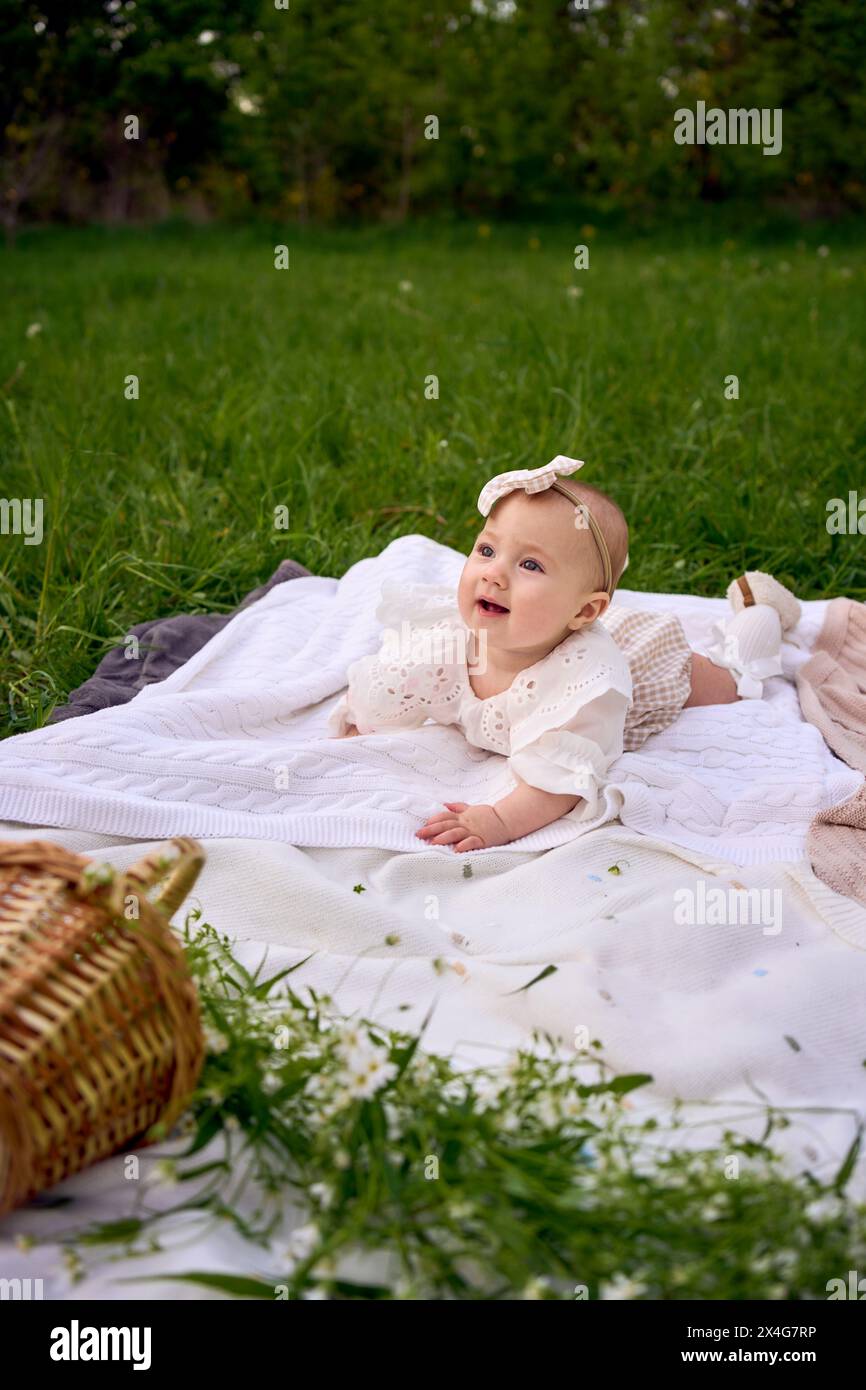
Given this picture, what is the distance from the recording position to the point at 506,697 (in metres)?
2.96

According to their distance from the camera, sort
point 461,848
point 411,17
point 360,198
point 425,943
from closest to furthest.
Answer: point 425,943 < point 461,848 < point 411,17 < point 360,198

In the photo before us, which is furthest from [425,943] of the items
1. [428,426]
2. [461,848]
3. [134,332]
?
[134,332]

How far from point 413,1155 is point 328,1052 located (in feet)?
0.66

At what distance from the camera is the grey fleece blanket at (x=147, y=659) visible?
3.29 m

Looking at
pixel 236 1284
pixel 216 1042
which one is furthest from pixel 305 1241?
pixel 216 1042

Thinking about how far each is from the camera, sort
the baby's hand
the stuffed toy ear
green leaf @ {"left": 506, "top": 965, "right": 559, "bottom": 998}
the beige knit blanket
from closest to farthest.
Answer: green leaf @ {"left": 506, "top": 965, "right": 559, "bottom": 998}, the beige knit blanket, the baby's hand, the stuffed toy ear

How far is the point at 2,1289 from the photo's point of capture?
1.73 meters

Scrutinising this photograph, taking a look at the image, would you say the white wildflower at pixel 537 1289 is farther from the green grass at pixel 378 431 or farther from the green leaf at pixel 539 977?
the green grass at pixel 378 431

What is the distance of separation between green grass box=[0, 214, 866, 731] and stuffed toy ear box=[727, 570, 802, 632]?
584mm

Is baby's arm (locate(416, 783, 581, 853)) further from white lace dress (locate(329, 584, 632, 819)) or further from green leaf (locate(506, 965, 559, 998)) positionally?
green leaf (locate(506, 965, 559, 998))

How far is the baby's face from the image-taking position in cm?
279

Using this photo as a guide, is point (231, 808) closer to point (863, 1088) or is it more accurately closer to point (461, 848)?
point (461, 848)

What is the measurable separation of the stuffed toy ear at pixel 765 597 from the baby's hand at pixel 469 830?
1.12 metres

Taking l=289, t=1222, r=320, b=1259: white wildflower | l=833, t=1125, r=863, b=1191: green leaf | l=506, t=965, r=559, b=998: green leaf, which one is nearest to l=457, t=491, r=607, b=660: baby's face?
l=506, t=965, r=559, b=998: green leaf
